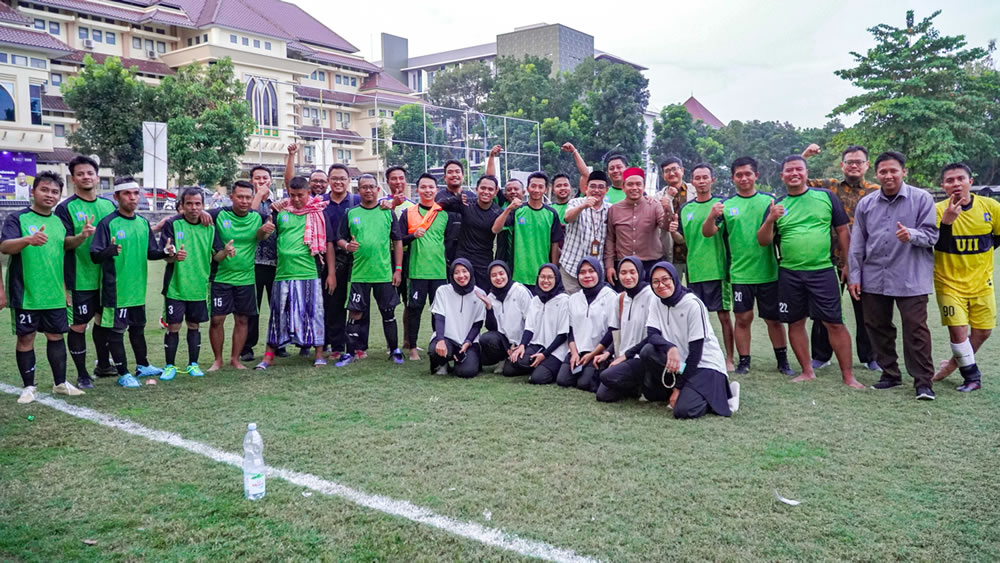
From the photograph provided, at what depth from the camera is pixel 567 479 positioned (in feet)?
13.2

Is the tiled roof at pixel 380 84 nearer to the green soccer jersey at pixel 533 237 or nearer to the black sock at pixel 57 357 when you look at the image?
the green soccer jersey at pixel 533 237

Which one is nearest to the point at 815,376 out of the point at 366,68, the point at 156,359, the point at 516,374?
the point at 516,374

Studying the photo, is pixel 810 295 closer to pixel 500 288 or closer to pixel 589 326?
pixel 589 326

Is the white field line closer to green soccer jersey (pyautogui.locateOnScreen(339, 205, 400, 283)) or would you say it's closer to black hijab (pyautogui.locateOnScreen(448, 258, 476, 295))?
green soccer jersey (pyautogui.locateOnScreen(339, 205, 400, 283))

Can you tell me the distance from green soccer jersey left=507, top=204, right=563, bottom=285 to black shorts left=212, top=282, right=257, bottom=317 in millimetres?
2634

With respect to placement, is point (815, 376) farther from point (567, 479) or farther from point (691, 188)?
point (567, 479)

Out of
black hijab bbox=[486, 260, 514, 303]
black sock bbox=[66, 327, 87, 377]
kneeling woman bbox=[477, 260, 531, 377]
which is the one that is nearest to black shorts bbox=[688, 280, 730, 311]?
kneeling woman bbox=[477, 260, 531, 377]

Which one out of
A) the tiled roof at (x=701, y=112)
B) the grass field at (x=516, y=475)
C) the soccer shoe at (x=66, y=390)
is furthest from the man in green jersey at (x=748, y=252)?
the tiled roof at (x=701, y=112)

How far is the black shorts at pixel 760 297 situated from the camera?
Answer: 21.7 feet

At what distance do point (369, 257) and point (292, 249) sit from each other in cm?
75

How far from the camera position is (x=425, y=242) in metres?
7.58

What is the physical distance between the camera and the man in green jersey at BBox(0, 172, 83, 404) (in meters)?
5.64

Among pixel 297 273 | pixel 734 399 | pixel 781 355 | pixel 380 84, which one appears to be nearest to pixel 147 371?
pixel 297 273

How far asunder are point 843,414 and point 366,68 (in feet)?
194
